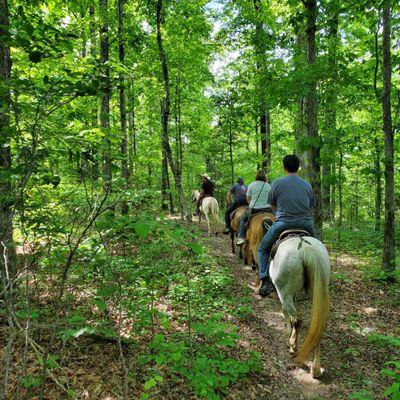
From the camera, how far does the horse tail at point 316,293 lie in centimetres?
412

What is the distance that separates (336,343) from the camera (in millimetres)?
5246

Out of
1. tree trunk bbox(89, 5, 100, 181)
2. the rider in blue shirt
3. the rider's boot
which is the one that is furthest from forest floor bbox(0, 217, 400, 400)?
the rider in blue shirt

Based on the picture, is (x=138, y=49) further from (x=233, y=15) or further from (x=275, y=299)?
(x=275, y=299)

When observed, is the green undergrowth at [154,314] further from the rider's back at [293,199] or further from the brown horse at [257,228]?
the rider's back at [293,199]

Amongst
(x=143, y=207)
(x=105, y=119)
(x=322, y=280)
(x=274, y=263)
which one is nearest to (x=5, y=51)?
(x=143, y=207)

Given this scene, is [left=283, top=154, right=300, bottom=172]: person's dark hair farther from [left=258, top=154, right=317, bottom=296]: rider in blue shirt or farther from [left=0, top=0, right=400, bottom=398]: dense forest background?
[left=0, top=0, right=400, bottom=398]: dense forest background

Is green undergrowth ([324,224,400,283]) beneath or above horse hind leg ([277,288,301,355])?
beneath

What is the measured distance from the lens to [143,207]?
5855 mm

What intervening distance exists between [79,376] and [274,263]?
3272 millimetres

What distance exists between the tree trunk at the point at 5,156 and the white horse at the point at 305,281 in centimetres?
370

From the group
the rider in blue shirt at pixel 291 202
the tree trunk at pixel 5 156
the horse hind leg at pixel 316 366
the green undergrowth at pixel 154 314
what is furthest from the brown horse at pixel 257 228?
the tree trunk at pixel 5 156

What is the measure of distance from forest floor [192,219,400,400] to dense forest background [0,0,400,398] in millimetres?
187

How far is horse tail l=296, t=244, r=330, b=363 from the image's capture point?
4117mm

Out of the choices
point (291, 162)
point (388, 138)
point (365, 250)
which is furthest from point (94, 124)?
point (365, 250)
